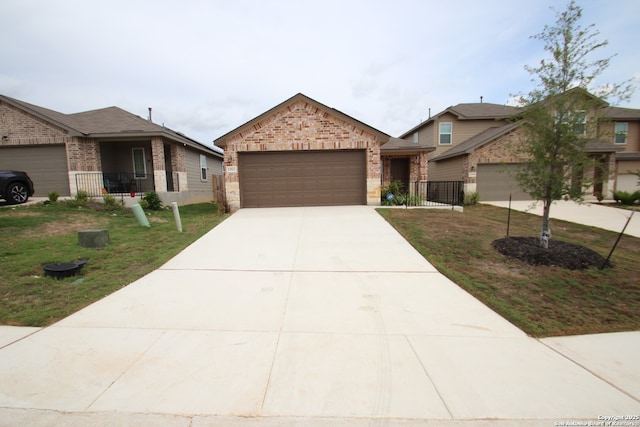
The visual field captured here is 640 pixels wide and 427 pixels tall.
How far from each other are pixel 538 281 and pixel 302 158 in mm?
9945

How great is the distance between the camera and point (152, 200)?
13.2m

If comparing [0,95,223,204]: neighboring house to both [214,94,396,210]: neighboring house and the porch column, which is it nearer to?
the porch column

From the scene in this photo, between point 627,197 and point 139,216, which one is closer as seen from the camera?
point 139,216

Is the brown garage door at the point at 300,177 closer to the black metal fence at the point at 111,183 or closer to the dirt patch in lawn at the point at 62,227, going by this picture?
the dirt patch in lawn at the point at 62,227

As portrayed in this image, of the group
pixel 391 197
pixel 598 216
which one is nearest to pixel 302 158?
pixel 391 197

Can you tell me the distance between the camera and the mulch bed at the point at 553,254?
19.6 feet

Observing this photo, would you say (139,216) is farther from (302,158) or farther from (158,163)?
(302,158)

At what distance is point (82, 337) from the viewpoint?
3477 mm

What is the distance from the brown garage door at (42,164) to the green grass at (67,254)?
3445 mm

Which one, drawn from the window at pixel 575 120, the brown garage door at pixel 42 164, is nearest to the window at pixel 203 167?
the brown garage door at pixel 42 164

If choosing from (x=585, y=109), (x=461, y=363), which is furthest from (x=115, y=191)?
(x=585, y=109)

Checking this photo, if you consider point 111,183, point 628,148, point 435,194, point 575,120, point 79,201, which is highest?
point 628,148

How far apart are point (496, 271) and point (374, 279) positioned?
248 cm

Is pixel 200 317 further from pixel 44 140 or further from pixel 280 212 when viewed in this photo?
pixel 44 140
